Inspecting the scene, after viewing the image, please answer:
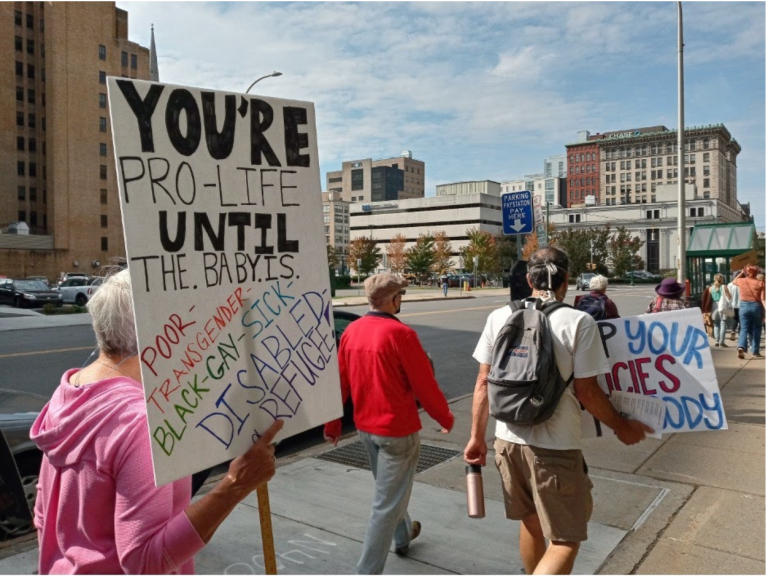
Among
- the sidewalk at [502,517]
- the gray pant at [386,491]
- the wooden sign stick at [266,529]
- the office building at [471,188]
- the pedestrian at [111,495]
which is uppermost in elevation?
the office building at [471,188]

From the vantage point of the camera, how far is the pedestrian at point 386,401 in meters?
3.62

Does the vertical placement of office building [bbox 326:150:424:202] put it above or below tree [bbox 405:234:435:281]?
above

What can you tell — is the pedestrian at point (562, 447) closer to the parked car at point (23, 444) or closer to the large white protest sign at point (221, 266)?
the large white protest sign at point (221, 266)

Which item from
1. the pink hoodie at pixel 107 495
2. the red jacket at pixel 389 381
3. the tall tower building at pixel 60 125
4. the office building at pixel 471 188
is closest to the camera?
the pink hoodie at pixel 107 495

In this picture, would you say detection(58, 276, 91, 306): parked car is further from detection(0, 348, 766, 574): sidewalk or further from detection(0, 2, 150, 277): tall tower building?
detection(0, 2, 150, 277): tall tower building

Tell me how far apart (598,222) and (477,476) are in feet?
387

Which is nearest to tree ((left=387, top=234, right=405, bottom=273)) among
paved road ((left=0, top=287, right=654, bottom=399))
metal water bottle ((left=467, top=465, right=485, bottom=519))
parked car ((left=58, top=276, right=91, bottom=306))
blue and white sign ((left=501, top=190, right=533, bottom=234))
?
parked car ((left=58, top=276, right=91, bottom=306))

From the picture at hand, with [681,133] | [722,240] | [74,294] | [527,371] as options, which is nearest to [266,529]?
[527,371]

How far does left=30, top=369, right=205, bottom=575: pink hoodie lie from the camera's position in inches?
66.7

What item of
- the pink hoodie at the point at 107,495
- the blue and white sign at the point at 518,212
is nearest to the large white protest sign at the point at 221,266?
the pink hoodie at the point at 107,495

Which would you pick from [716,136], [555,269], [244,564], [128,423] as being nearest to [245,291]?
[128,423]

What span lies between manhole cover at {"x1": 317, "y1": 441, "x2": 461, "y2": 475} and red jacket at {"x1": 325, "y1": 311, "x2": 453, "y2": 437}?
2320 mm

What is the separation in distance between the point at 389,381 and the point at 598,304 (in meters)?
3.38

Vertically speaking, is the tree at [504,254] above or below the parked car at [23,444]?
above
